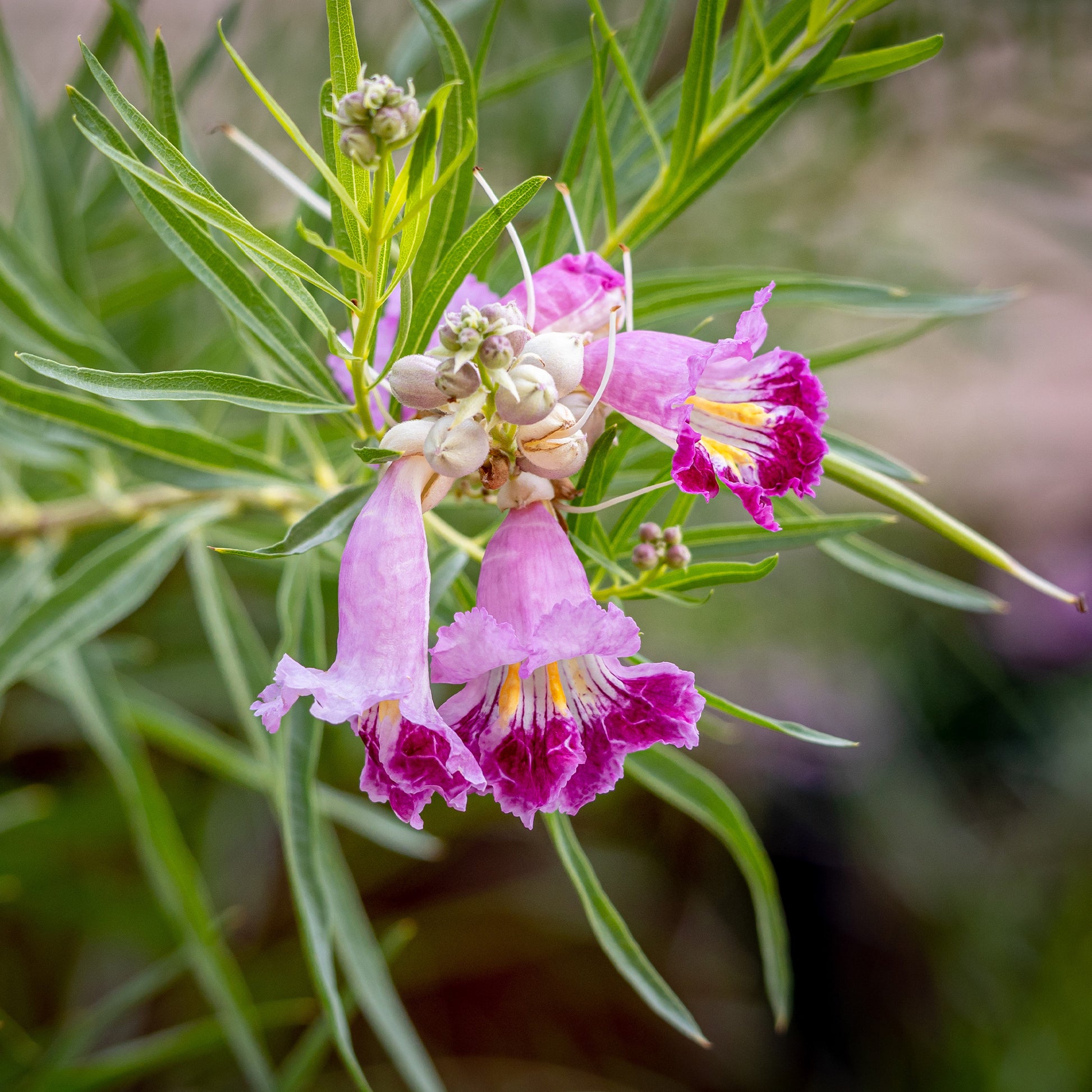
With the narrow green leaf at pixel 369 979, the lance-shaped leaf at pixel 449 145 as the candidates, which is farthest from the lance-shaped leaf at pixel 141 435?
the narrow green leaf at pixel 369 979

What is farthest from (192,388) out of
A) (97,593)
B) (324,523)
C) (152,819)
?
(152,819)

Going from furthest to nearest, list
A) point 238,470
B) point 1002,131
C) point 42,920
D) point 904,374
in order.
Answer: point 904,374, point 42,920, point 1002,131, point 238,470

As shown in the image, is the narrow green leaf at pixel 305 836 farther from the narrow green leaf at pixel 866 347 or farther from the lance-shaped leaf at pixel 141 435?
the narrow green leaf at pixel 866 347

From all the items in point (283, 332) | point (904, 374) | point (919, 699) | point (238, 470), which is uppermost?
point (283, 332)

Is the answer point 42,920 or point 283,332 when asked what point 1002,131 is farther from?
point 42,920

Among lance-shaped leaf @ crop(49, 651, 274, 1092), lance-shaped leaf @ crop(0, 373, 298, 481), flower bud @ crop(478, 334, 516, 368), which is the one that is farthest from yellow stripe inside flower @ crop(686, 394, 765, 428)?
lance-shaped leaf @ crop(49, 651, 274, 1092)

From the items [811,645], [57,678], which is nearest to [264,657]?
[57,678]

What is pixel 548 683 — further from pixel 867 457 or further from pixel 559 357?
pixel 867 457
